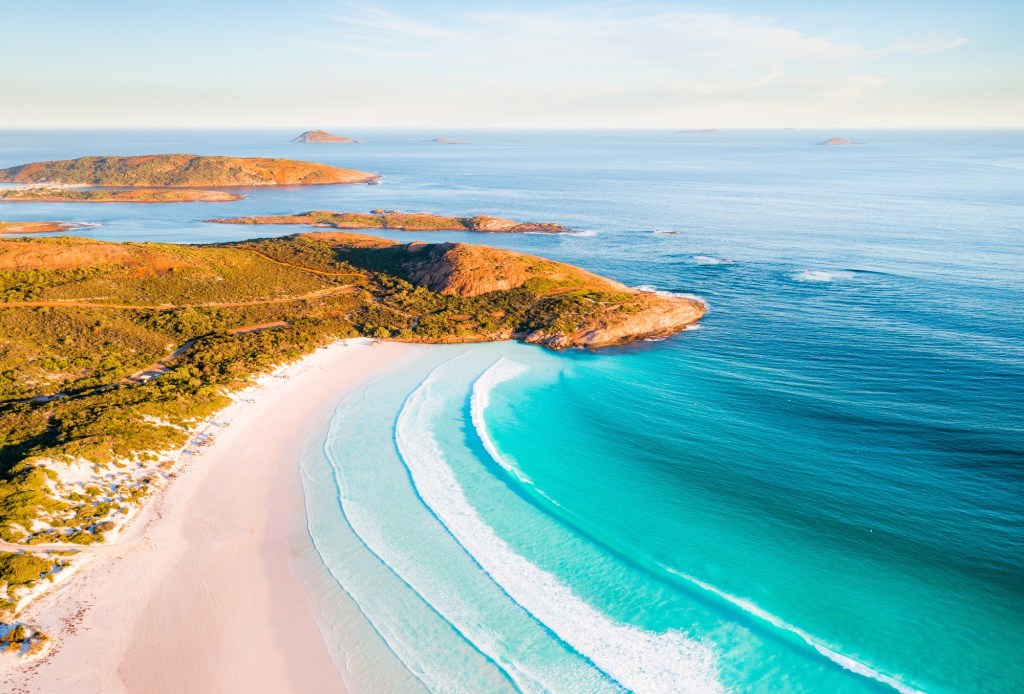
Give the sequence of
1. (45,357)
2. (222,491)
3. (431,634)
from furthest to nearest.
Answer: (45,357) < (222,491) < (431,634)

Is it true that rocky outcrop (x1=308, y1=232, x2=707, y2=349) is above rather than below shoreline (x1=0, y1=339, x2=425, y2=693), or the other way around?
above

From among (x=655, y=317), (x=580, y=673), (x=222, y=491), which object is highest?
(x=655, y=317)

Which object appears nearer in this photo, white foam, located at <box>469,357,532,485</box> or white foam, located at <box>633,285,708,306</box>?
white foam, located at <box>469,357,532,485</box>

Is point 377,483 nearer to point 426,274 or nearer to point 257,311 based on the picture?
point 257,311

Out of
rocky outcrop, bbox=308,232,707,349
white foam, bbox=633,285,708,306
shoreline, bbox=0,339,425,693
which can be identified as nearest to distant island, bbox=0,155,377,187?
rocky outcrop, bbox=308,232,707,349

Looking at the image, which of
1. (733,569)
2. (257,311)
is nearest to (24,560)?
(733,569)

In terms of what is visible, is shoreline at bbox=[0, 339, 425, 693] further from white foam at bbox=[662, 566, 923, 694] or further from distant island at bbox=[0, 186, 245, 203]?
distant island at bbox=[0, 186, 245, 203]

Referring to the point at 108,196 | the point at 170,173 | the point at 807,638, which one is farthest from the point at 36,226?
the point at 807,638
